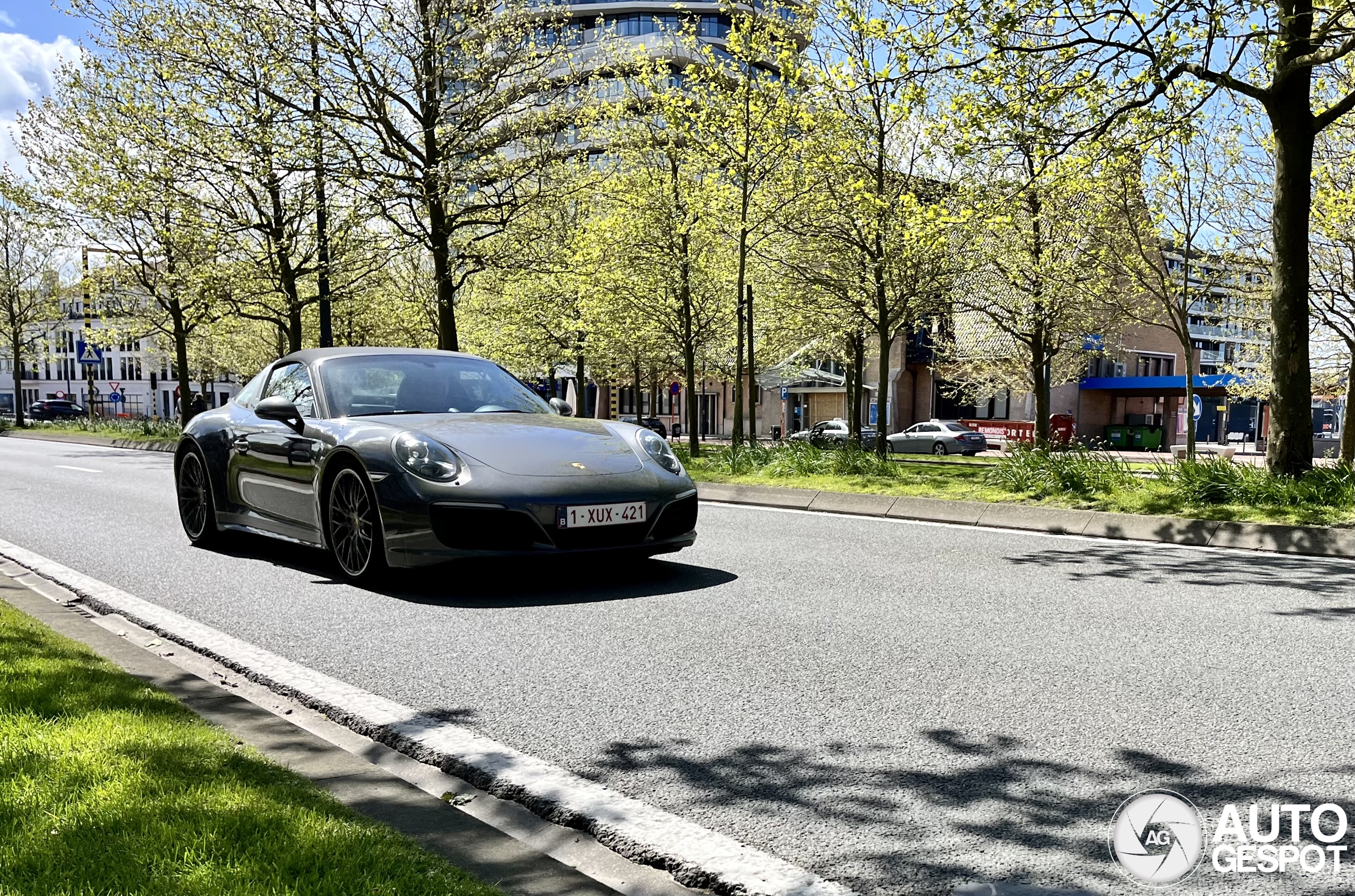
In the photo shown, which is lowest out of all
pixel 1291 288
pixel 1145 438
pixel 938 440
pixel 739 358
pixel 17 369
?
pixel 1145 438

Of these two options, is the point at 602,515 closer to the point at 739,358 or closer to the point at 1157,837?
the point at 1157,837

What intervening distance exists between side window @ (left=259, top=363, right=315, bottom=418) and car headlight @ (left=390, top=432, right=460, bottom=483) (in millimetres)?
1171

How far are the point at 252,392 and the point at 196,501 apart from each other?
1086 millimetres

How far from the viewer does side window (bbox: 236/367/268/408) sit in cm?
789

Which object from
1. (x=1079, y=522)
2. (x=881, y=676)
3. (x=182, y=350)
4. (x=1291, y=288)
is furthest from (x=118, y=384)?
(x=881, y=676)

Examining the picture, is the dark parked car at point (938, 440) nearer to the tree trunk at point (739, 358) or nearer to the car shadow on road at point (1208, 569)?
the tree trunk at point (739, 358)

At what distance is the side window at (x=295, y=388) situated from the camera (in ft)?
23.2

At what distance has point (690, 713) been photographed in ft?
12.5

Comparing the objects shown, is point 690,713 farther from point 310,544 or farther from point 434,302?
point 434,302

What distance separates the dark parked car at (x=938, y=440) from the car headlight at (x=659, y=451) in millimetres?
33669

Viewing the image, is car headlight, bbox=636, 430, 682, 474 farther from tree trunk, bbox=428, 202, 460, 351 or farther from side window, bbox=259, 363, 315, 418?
tree trunk, bbox=428, 202, 460, 351

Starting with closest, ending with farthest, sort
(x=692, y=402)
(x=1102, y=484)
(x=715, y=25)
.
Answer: (x=1102, y=484) < (x=692, y=402) < (x=715, y=25)

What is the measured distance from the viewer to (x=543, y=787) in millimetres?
3121

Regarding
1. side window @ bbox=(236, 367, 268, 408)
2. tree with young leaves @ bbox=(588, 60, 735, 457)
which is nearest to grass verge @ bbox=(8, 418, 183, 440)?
tree with young leaves @ bbox=(588, 60, 735, 457)
